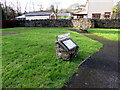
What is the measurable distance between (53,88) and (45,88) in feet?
0.61

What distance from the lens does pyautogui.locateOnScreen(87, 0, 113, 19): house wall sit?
21.5 metres

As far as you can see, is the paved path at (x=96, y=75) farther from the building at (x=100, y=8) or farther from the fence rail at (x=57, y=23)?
the building at (x=100, y=8)

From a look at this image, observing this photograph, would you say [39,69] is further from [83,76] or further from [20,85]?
[83,76]

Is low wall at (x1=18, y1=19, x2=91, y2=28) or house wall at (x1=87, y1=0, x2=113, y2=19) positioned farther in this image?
house wall at (x1=87, y1=0, x2=113, y2=19)

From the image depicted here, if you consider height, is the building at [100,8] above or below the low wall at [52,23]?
above

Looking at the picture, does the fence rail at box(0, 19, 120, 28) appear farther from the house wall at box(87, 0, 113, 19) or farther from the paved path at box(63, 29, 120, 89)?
the paved path at box(63, 29, 120, 89)

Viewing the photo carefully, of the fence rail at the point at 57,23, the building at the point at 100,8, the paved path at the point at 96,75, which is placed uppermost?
the building at the point at 100,8

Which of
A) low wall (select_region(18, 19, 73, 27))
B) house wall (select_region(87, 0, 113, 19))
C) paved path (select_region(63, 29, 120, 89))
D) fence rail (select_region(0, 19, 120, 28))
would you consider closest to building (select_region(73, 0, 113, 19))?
house wall (select_region(87, 0, 113, 19))

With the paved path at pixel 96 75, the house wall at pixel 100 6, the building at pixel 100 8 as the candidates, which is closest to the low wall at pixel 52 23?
the building at pixel 100 8

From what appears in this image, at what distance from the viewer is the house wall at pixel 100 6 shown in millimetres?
21500

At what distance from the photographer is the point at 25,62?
4031mm

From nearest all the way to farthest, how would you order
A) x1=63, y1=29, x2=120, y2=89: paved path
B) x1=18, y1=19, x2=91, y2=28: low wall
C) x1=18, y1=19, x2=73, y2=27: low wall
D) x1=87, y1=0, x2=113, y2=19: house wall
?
x1=63, y1=29, x2=120, y2=89: paved path → x1=18, y1=19, x2=91, y2=28: low wall → x1=18, y1=19, x2=73, y2=27: low wall → x1=87, y1=0, x2=113, y2=19: house wall

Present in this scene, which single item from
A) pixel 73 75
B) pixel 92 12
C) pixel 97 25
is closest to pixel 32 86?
pixel 73 75

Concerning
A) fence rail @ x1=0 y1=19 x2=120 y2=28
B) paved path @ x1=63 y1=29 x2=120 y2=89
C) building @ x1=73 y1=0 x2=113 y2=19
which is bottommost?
paved path @ x1=63 y1=29 x2=120 y2=89
